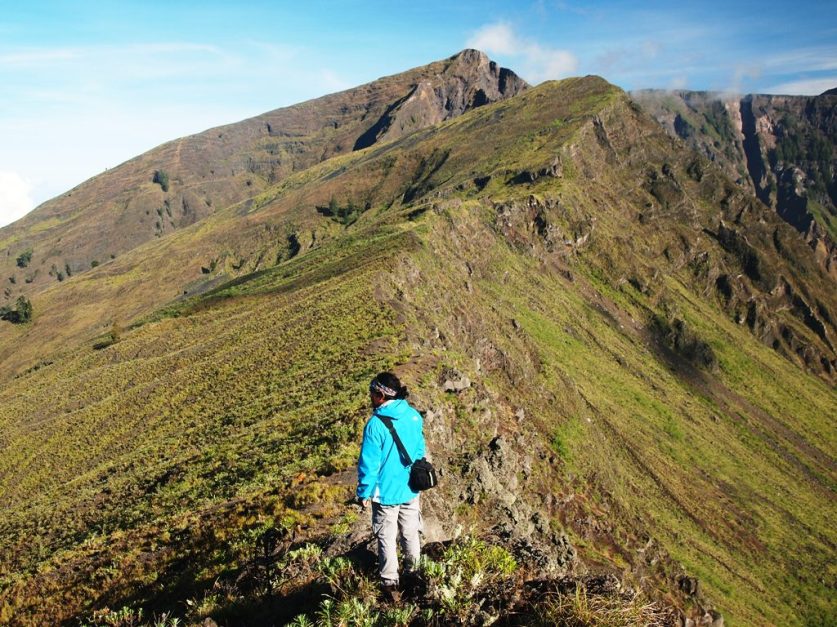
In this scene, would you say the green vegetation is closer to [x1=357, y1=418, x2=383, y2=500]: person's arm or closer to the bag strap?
[x1=357, y1=418, x2=383, y2=500]: person's arm

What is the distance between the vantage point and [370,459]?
326 inches

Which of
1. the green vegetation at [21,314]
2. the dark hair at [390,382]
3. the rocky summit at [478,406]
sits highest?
the green vegetation at [21,314]

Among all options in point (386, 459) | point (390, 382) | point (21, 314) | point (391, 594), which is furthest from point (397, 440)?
point (21, 314)

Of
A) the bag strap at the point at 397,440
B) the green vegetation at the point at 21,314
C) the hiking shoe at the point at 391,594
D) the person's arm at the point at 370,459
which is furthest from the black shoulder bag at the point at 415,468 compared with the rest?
the green vegetation at the point at 21,314

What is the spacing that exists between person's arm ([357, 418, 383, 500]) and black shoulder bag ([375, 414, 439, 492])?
0.68ft

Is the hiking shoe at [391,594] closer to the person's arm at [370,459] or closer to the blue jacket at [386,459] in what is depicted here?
the blue jacket at [386,459]

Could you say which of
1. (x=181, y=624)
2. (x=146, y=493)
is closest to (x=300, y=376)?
(x=146, y=493)

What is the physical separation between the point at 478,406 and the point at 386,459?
2058cm

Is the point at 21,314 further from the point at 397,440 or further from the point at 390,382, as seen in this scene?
the point at 397,440

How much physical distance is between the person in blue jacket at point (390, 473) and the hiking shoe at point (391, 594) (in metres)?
0.29

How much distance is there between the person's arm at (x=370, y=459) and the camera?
8.22 m

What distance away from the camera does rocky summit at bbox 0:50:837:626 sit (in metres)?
12.3

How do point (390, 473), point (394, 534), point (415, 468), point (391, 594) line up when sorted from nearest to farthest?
point (391, 594) < point (394, 534) < point (415, 468) < point (390, 473)

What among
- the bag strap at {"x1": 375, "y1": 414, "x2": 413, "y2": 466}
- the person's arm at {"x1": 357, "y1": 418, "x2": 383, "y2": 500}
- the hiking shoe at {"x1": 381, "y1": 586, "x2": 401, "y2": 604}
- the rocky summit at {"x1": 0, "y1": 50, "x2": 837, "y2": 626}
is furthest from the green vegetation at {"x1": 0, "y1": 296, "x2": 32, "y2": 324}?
the hiking shoe at {"x1": 381, "y1": 586, "x2": 401, "y2": 604}
